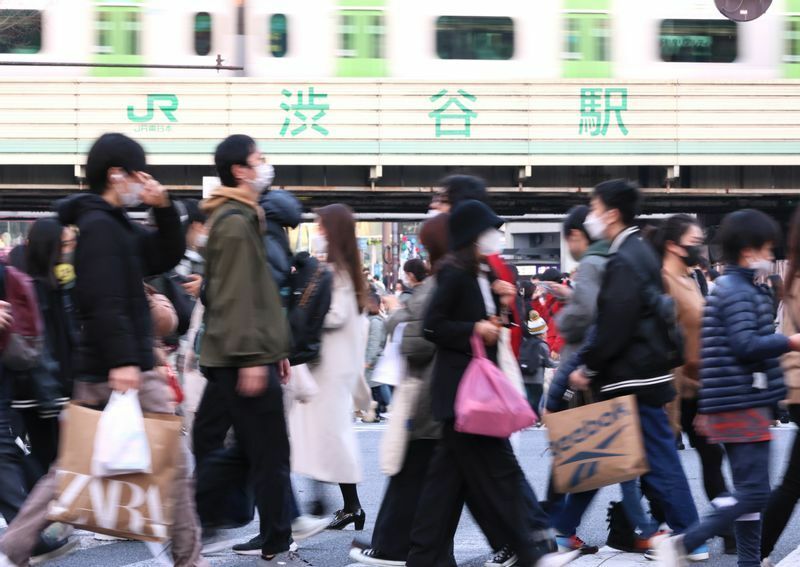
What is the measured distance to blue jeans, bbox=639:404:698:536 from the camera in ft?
16.4

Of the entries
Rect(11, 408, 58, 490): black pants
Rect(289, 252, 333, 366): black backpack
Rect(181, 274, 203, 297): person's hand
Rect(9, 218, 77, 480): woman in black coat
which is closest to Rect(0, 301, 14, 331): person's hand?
Rect(9, 218, 77, 480): woman in black coat

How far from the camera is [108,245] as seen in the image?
421 centimetres

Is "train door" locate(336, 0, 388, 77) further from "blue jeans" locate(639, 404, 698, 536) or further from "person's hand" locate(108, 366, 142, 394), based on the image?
"person's hand" locate(108, 366, 142, 394)

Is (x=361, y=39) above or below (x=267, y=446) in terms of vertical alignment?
above

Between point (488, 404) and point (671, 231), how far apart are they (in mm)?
1747

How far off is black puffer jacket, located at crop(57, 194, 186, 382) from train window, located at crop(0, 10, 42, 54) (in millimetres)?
14898

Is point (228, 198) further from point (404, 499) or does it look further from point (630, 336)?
point (630, 336)

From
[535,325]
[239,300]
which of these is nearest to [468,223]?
[239,300]

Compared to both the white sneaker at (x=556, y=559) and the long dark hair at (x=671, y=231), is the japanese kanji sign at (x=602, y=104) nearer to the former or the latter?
the long dark hair at (x=671, y=231)

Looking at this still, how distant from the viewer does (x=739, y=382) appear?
4.53 metres

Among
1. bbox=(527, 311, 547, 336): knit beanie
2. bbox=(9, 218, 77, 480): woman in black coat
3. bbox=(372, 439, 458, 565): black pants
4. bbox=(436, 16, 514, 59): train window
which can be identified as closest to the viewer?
bbox=(372, 439, 458, 565): black pants

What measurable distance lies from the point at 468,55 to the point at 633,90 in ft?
8.53

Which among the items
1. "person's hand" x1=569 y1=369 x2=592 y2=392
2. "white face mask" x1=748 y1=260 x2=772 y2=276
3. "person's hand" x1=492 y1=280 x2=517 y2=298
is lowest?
"person's hand" x1=569 y1=369 x2=592 y2=392

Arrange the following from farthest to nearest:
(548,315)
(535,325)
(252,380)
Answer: (548,315), (535,325), (252,380)
